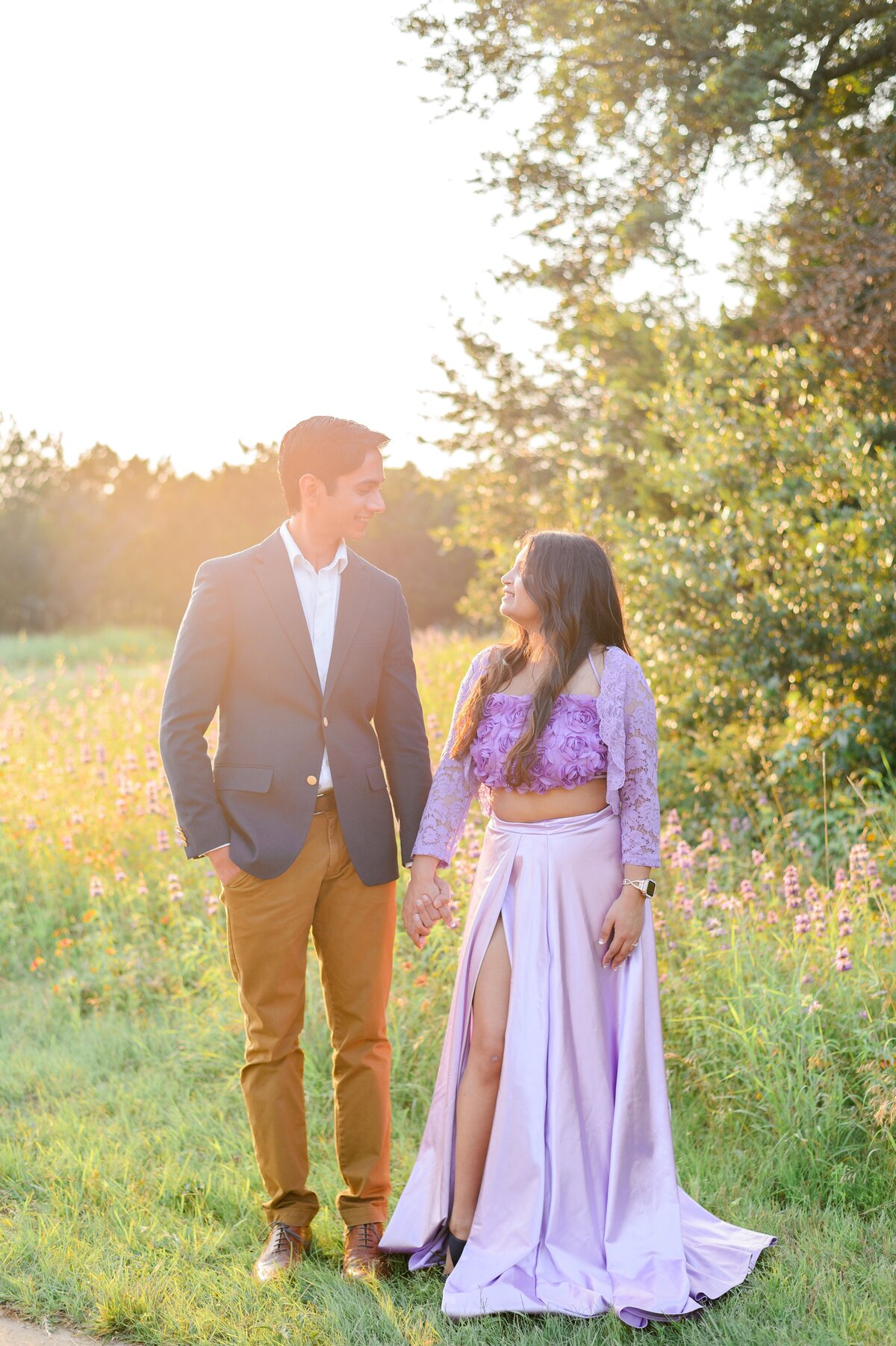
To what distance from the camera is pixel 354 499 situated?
125 inches

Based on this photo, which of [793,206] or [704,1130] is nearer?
[704,1130]

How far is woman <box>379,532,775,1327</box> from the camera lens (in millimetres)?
2971

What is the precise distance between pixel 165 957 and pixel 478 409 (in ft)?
22.3

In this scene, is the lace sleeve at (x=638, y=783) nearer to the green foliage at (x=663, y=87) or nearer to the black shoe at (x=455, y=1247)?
the black shoe at (x=455, y=1247)

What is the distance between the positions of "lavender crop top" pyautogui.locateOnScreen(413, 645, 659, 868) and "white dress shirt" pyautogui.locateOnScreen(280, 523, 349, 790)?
0.51 metres

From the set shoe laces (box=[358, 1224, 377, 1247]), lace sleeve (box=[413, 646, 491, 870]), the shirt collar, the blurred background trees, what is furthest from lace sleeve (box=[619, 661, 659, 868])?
the blurred background trees

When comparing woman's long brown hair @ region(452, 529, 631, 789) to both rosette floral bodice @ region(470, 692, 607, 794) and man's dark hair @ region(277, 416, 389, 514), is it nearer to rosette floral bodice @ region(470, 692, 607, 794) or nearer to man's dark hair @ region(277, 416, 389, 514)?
rosette floral bodice @ region(470, 692, 607, 794)

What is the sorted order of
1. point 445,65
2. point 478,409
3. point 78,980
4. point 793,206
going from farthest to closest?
1. point 478,409
2. point 445,65
3. point 793,206
4. point 78,980

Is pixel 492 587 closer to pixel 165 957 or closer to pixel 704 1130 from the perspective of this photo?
pixel 165 957

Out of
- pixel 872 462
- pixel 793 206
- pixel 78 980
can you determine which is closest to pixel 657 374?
pixel 793 206

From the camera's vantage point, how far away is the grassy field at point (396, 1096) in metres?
2.93

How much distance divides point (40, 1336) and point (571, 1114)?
1464 mm

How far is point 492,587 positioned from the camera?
36.8 feet

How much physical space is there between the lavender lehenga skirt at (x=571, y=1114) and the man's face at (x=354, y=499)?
938 mm
